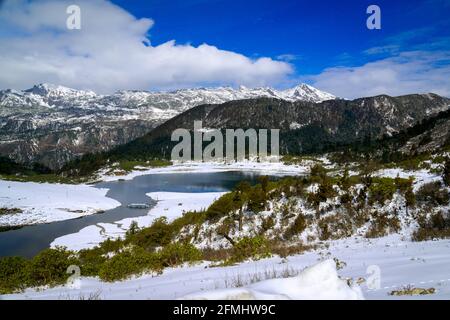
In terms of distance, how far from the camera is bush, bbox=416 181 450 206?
2442 centimetres

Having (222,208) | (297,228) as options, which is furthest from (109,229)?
(297,228)

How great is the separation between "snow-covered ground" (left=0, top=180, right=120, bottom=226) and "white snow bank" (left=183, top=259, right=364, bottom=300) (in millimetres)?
61398

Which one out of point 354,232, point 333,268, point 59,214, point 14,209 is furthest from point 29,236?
point 333,268

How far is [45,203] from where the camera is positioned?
71.5 metres

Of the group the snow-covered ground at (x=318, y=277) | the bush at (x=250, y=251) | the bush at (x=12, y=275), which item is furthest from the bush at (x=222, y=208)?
the bush at (x=12, y=275)

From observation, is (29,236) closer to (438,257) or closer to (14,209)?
(14,209)

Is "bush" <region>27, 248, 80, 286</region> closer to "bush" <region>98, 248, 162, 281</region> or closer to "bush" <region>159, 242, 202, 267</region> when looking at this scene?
"bush" <region>98, 248, 162, 281</region>

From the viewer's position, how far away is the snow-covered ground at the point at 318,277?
5930 mm

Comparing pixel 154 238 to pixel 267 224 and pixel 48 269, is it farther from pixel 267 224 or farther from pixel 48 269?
pixel 48 269

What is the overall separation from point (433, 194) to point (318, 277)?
23.2 meters

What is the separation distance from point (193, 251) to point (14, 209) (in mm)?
59978

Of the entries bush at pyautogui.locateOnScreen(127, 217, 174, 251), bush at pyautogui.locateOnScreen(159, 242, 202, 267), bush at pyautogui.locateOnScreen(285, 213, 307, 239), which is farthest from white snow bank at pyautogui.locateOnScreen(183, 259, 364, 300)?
bush at pyautogui.locateOnScreen(127, 217, 174, 251)

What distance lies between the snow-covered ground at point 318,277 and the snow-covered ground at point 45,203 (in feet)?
170

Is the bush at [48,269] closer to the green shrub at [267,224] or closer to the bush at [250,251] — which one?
the bush at [250,251]
